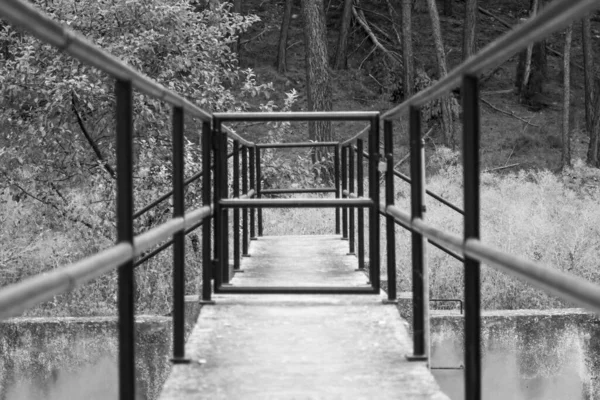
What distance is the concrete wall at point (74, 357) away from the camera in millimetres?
8008

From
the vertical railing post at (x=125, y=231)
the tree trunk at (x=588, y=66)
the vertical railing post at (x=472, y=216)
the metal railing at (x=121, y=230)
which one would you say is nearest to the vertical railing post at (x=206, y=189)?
the metal railing at (x=121, y=230)

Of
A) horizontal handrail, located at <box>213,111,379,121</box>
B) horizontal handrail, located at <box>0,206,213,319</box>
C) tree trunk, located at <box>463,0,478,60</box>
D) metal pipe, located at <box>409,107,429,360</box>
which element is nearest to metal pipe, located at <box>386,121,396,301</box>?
horizontal handrail, located at <box>213,111,379,121</box>

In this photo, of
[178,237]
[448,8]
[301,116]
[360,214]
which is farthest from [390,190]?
[448,8]

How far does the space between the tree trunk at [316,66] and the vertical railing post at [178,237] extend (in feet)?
43.3

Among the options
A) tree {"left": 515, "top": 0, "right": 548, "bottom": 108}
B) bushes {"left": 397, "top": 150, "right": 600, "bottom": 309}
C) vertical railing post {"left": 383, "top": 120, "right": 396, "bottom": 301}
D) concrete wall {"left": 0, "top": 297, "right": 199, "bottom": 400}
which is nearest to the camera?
vertical railing post {"left": 383, "top": 120, "right": 396, "bottom": 301}

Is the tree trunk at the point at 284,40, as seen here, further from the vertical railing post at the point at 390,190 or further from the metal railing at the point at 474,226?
the metal railing at the point at 474,226

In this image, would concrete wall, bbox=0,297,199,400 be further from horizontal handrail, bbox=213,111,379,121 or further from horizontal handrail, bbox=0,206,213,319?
horizontal handrail, bbox=0,206,213,319

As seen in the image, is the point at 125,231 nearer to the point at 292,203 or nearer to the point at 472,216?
the point at 472,216

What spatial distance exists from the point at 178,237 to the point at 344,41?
26529mm

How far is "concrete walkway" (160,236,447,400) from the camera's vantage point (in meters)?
3.48

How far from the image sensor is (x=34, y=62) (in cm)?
1027

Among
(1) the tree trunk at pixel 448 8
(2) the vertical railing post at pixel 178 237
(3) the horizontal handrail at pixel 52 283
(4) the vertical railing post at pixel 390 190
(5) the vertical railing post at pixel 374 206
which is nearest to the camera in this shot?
(3) the horizontal handrail at pixel 52 283

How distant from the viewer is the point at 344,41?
97.2 ft

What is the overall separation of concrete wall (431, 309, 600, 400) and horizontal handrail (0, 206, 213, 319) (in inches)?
219
